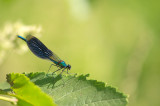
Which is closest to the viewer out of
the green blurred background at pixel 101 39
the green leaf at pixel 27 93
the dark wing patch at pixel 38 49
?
the green leaf at pixel 27 93

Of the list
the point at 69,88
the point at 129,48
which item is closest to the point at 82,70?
the point at 129,48

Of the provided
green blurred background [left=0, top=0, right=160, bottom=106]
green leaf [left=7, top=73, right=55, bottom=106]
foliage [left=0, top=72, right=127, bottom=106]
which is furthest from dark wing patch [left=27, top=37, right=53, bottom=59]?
green blurred background [left=0, top=0, right=160, bottom=106]

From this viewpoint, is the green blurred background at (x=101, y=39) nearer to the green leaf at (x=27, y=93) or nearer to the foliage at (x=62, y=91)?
the foliage at (x=62, y=91)

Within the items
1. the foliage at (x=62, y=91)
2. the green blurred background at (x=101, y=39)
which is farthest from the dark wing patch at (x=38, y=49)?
the green blurred background at (x=101, y=39)

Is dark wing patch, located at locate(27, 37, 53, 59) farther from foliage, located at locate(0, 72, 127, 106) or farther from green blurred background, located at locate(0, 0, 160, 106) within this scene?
green blurred background, located at locate(0, 0, 160, 106)

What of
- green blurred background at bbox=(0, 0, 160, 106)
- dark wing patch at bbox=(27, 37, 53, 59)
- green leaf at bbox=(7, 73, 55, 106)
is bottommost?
green leaf at bbox=(7, 73, 55, 106)

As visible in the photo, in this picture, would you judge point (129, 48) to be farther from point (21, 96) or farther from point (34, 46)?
point (21, 96)

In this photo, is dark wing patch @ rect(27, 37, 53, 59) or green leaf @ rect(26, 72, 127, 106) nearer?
green leaf @ rect(26, 72, 127, 106)
